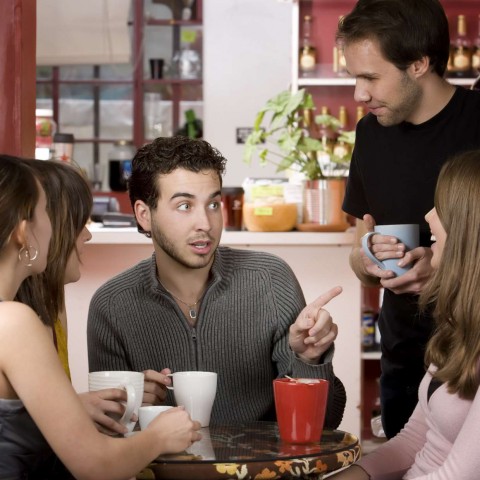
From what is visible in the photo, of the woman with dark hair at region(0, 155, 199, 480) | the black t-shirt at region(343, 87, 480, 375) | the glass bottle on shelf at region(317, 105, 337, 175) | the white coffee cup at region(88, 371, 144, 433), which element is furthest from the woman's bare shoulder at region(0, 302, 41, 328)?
the glass bottle on shelf at region(317, 105, 337, 175)

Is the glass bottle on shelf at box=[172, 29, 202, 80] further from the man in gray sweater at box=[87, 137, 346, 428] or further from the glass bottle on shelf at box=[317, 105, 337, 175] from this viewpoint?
the man in gray sweater at box=[87, 137, 346, 428]

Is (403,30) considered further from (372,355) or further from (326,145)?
(326,145)

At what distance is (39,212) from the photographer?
1.62m

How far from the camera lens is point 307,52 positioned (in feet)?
20.9

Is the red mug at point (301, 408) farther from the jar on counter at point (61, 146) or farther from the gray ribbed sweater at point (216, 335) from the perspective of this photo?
the jar on counter at point (61, 146)

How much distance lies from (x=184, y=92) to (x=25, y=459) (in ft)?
23.5

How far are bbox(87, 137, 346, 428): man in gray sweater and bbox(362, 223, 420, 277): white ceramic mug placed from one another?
20 cm

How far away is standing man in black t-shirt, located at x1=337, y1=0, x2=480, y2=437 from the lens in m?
2.38

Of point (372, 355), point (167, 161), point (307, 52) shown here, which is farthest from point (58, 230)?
point (307, 52)

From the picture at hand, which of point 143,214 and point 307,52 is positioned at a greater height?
point 307,52

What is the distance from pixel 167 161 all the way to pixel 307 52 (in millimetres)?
4295

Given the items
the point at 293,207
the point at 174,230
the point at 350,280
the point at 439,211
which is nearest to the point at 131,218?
the point at 293,207

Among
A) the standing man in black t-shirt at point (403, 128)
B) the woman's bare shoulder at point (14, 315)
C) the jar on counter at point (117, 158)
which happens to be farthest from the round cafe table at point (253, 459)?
the jar on counter at point (117, 158)

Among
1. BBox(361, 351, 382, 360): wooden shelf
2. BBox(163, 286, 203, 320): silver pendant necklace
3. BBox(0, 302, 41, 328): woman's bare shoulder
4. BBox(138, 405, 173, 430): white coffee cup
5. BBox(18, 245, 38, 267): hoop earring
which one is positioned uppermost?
BBox(18, 245, 38, 267): hoop earring
